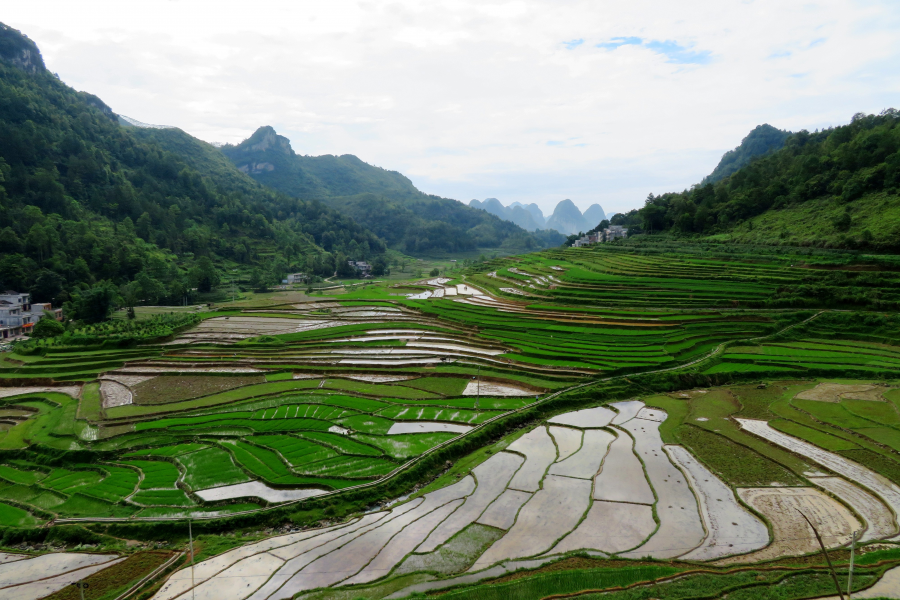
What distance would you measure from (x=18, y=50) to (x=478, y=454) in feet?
357

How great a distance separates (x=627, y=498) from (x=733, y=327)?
20238 millimetres

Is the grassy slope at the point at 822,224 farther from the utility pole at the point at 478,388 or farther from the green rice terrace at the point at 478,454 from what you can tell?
the utility pole at the point at 478,388

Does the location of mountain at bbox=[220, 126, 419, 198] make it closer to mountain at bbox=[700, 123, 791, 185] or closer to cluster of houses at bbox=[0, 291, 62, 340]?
mountain at bbox=[700, 123, 791, 185]

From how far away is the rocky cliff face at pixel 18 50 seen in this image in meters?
74.9

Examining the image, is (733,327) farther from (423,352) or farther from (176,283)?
(176,283)

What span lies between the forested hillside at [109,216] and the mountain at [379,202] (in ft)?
79.1

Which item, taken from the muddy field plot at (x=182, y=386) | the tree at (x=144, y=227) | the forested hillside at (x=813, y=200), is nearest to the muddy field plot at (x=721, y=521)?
the muddy field plot at (x=182, y=386)

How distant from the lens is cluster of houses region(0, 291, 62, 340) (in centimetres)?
3516

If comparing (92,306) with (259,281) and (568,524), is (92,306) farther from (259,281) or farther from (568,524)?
(568,524)

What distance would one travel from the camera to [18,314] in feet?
120

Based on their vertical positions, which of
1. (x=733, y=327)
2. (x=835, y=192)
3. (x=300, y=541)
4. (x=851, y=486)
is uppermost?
(x=835, y=192)

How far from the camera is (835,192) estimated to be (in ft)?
146

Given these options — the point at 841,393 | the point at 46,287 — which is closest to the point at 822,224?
the point at 841,393

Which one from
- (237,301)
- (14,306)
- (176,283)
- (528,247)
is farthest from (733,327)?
(528,247)
